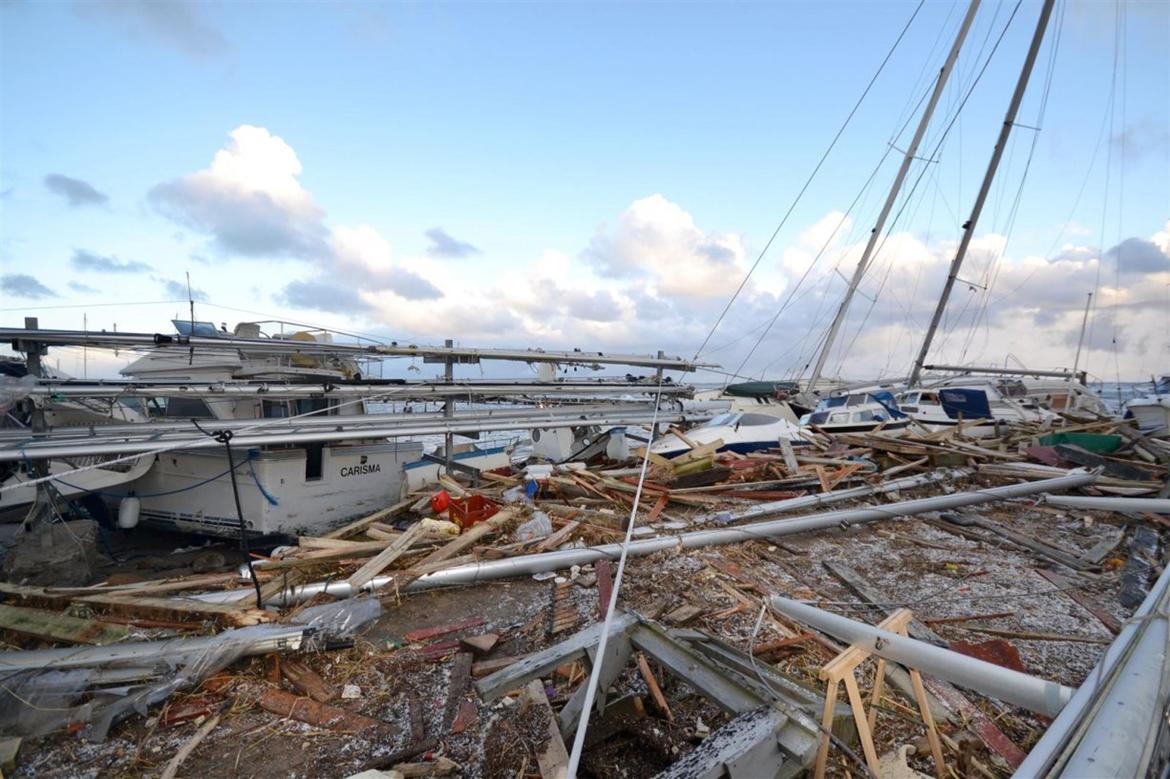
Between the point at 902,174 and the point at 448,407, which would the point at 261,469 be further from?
the point at 902,174

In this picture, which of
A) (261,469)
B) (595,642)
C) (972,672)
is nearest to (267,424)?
(261,469)

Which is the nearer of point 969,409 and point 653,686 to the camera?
point 653,686

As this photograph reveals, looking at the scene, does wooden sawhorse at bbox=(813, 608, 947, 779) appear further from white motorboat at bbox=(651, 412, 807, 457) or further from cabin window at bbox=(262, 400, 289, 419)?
cabin window at bbox=(262, 400, 289, 419)

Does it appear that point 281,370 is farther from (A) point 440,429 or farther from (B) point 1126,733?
(B) point 1126,733

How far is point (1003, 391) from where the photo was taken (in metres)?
23.8

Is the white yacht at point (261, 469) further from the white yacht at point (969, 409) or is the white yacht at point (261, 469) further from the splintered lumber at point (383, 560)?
the white yacht at point (969, 409)

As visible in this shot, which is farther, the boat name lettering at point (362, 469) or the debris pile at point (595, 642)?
the boat name lettering at point (362, 469)

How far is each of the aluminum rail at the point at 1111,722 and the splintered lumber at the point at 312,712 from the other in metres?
3.55

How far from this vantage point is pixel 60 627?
4.33 meters

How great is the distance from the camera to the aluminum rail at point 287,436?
684 cm

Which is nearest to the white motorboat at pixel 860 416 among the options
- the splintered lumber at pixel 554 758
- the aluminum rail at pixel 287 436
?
the aluminum rail at pixel 287 436

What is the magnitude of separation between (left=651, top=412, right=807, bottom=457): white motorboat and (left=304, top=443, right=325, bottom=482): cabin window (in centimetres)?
781

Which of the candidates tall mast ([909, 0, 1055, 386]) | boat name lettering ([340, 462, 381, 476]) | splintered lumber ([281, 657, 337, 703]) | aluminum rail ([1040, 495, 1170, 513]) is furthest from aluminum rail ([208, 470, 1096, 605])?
tall mast ([909, 0, 1055, 386])

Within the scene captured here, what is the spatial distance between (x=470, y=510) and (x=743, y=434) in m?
8.01
